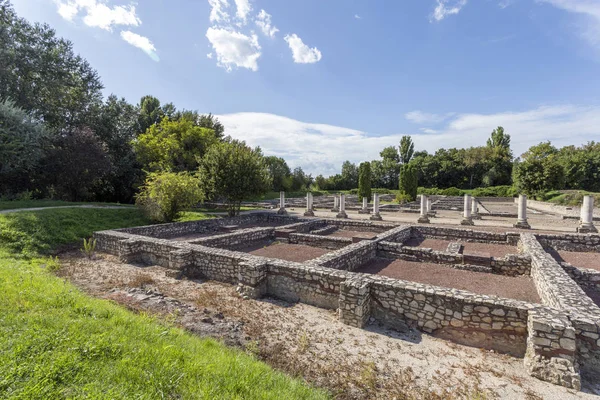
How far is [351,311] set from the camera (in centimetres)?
563

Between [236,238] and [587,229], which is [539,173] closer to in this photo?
[587,229]

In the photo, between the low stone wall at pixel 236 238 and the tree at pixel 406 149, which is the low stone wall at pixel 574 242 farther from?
the tree at pixel 406 149

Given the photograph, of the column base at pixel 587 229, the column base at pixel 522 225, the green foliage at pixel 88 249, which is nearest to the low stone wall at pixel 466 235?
the column base at pixel 522 225

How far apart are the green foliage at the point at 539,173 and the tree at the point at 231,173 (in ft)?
115

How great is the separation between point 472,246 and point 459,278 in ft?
17.2

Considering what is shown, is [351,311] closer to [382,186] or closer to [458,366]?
[458,366]

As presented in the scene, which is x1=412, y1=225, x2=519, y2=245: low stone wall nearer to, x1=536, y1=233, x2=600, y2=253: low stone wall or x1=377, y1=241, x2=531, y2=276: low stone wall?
x1=536, y1=233, x2=600, y2=253: low stone wall

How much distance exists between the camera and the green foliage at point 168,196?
14750mm

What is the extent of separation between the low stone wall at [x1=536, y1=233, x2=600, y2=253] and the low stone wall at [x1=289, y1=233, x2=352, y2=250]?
8.56 m

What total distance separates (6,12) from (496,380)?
32.1 m

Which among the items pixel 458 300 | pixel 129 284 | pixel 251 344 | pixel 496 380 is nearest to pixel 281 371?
pixel 251 344

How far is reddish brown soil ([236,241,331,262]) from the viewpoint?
1011 centimetres

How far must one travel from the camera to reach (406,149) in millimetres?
65188

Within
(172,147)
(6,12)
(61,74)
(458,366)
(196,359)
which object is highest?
(6,12)
